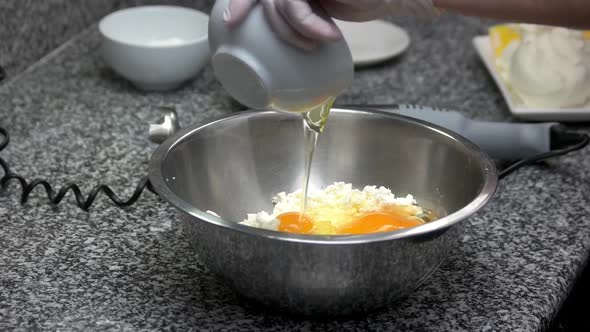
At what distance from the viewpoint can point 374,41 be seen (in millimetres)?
1630

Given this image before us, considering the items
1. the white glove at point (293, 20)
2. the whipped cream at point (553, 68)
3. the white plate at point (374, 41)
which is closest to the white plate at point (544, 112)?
the whipped cream at point (553, 68)

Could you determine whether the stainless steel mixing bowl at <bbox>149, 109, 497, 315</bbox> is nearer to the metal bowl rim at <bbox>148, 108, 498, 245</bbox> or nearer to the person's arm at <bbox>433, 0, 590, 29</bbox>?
the metal bowl rim at <bbox>148, 108, 498, 245</bbox>

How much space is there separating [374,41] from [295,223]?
0.80 meters

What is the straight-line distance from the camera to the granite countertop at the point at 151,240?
2.77 ft

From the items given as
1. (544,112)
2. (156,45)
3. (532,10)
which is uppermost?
(532,10)

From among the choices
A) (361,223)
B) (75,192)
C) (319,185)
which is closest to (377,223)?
(361,223)

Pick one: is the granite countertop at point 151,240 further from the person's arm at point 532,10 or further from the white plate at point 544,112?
the person's arm at point 532,10

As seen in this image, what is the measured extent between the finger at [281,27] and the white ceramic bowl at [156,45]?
24.0 inches

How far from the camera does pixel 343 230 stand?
2.98 ft

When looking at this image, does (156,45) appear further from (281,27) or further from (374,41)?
(281,27)

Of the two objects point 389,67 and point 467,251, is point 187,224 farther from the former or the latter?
point 389,67

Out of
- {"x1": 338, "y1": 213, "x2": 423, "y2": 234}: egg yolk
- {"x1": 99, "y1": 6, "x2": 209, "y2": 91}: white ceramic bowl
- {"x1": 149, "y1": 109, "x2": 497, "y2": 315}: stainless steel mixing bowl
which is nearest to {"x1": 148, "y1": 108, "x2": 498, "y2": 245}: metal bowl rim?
{"x1": 149, "y1": 109, "x2": 497, "y2": 315}: stainless steel mixing bowl

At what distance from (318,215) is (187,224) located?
0.19 m

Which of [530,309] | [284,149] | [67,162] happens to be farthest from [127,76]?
[530,309]
